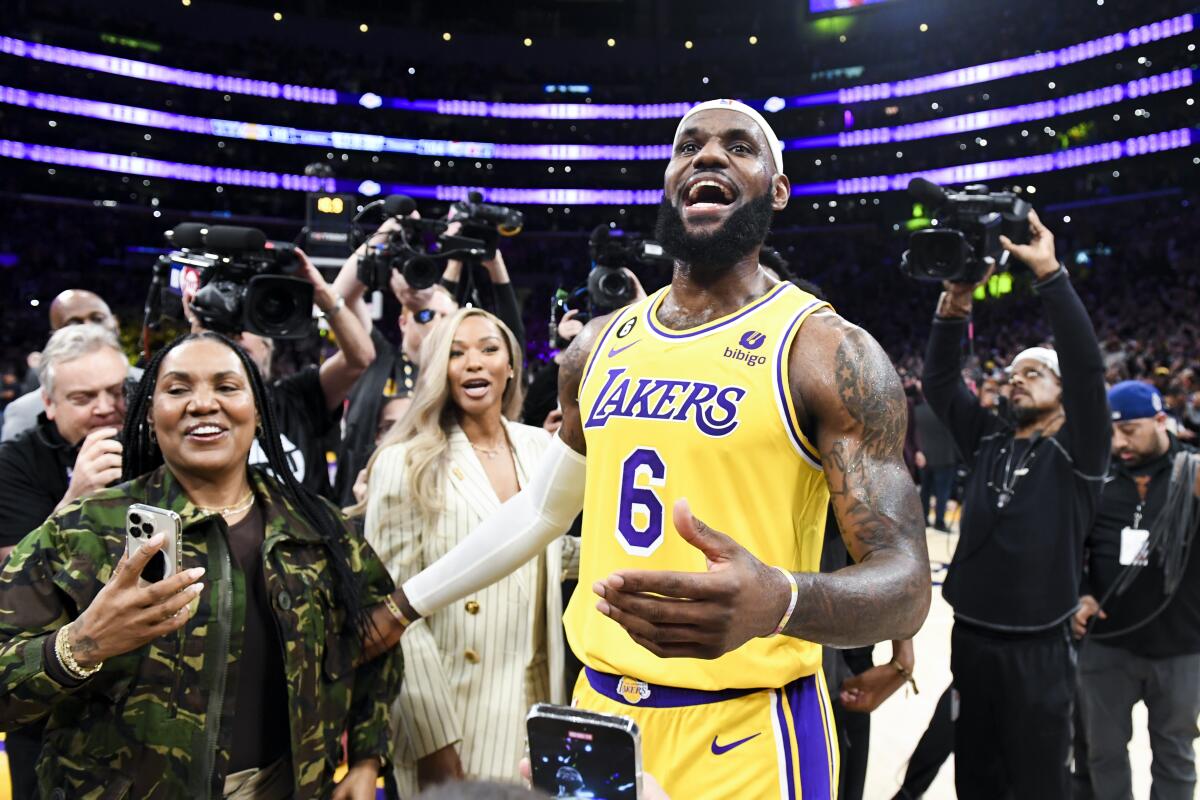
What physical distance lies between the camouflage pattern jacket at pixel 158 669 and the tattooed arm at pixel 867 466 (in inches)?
46.4

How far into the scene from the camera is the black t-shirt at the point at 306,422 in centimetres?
330

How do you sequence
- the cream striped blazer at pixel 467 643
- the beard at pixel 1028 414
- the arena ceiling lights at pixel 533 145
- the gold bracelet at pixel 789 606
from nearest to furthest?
the gold bracelet at pixel 789 606 < the cream striped blazer at pixel 467 643 < the beard at pixel 1028 414 < the arena ceiling lights at pixel 533 145

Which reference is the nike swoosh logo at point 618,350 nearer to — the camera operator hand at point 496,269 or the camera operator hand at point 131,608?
the camera operator hand at point 131,608

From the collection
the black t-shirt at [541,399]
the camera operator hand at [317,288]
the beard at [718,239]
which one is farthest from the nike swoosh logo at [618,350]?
the black t-shirt at [541,399]

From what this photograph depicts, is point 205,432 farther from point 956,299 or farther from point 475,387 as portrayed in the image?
point 956,299

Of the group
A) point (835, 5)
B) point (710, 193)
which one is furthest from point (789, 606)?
point (835, 5)

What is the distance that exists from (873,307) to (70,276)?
2245 centimetres

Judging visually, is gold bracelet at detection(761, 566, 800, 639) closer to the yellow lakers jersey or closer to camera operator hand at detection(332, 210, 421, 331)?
the yellow lakers jersey

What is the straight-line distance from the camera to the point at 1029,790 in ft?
10.5

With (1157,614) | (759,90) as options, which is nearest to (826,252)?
(759,90)

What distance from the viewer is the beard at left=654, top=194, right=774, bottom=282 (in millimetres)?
1983

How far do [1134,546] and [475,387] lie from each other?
265 centimetres

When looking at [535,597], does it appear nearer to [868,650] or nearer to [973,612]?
[868,650]

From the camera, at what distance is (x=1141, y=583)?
370 centimetres
